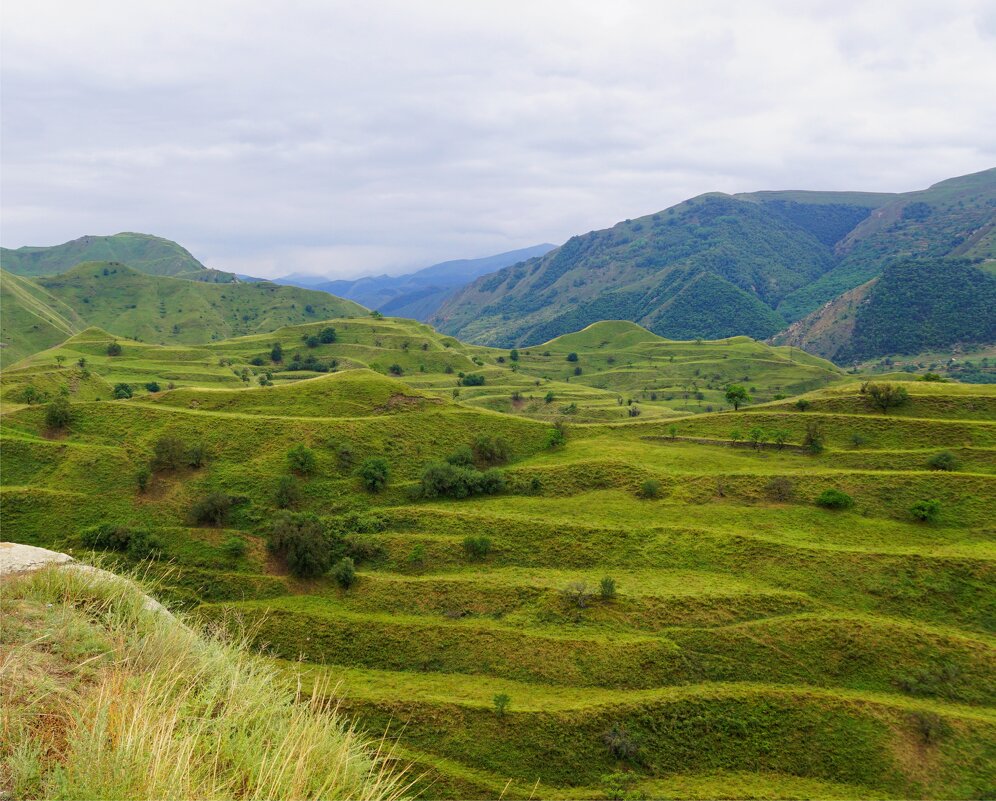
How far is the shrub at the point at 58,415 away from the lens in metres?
62.0

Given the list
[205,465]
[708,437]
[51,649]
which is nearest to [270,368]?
[205,465]

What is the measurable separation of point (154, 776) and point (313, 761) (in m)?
1.62

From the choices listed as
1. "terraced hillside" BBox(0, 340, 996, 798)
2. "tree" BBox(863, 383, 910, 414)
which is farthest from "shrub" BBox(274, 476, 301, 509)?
"tree" BBox(863, 383, 910, 414)

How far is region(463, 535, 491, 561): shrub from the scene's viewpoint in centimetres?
5091

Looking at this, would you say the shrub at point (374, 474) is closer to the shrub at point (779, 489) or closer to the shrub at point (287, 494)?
the shrub at point (287, 494)

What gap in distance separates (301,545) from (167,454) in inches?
822

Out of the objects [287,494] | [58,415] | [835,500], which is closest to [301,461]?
[287,494]

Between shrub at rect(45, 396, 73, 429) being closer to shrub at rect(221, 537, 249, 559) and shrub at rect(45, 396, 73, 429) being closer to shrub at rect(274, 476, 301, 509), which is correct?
shrub at rect(274, 476, 301, 509)

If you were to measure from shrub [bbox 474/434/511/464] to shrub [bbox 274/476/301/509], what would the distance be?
839 inches

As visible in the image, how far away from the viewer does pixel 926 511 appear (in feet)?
161

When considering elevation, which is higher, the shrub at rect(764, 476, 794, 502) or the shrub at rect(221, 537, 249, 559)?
the shrub at rect(764, 476, 794, 502)

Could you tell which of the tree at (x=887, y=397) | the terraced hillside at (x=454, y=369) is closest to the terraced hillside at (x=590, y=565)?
the tree at (x=887, y=397)

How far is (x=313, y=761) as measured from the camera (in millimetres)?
5523

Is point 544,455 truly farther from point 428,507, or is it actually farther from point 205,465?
point 205,465
